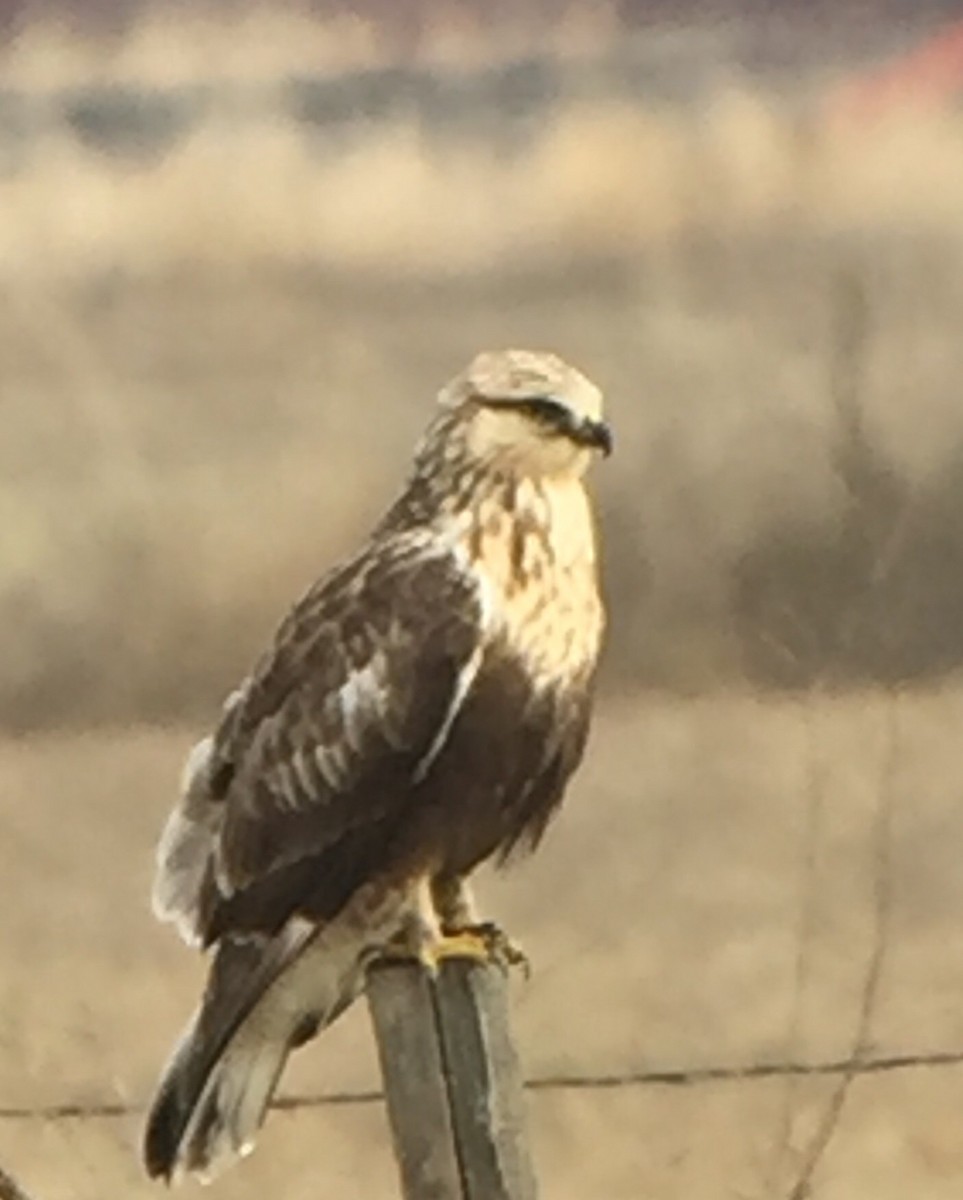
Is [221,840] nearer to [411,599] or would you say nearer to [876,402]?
[411,599]

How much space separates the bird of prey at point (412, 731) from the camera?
50.4 inches

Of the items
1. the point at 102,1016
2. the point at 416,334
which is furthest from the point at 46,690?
the point at 416,334

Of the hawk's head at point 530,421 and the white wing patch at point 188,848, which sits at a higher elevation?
the hawk's head at point 530,421

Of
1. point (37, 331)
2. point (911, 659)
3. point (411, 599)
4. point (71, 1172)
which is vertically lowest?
point (71, 1172)

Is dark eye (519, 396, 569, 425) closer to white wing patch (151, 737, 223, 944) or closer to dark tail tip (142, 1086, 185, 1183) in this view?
white wing patch (151, 737, 223, 944)

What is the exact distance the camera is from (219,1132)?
4.65 ft

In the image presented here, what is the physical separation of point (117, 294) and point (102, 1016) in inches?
18.4

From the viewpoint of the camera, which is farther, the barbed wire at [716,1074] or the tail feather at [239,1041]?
the barbed wire at [716,1074]

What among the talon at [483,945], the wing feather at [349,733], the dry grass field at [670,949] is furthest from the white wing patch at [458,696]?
the dry grass field at [670,949]

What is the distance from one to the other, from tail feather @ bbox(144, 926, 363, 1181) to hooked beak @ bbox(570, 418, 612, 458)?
1.05ft

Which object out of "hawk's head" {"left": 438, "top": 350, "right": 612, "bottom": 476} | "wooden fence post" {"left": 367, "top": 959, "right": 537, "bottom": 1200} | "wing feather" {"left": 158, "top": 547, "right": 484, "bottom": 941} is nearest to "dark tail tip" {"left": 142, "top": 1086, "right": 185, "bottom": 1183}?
"wing feather" {"left": 158, "top": 547, "right": 484, "bottom": 941}

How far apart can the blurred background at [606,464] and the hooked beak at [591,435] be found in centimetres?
16

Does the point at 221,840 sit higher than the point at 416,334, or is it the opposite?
the point at 416,334

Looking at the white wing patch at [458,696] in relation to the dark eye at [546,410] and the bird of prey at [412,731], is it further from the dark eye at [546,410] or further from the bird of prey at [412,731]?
the dark eye at [546,410]
